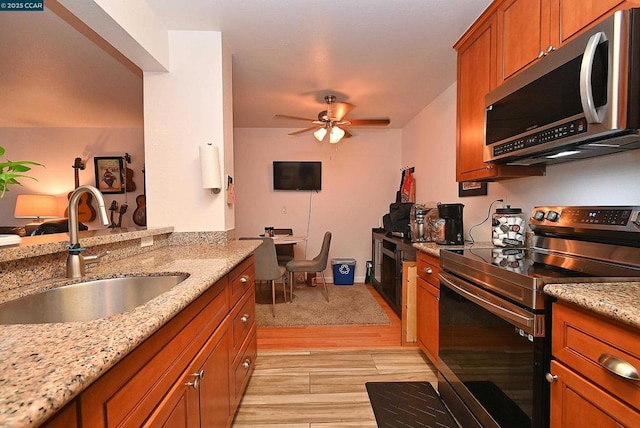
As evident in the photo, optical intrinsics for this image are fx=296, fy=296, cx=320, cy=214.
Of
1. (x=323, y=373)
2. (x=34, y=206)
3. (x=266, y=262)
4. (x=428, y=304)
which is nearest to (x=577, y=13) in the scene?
(x=428, y=304)

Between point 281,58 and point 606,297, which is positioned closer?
point 606,297

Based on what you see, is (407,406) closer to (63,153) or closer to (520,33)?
(520,33)

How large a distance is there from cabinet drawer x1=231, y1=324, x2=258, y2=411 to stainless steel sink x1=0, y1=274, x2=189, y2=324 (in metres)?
0.61

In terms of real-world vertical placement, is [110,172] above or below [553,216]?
above

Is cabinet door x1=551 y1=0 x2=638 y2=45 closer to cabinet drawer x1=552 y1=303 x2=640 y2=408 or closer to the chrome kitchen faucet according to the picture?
cabinet drawer x1=552 y1=303 x2=640 y2=408

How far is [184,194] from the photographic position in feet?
7.00

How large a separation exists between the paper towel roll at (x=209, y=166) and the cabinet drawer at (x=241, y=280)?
581 millimetres

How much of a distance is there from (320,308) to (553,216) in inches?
95.1

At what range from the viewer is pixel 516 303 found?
1.12m

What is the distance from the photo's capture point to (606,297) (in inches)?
33.0

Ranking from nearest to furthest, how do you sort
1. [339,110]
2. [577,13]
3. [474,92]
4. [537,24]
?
[577,13] < [537,24] < [474,92] < [339,110]

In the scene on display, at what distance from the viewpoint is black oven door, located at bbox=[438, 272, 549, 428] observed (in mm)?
1042

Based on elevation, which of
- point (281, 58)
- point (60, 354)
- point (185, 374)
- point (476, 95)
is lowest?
point (185, 374)

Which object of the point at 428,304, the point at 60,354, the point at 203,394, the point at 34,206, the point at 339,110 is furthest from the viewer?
the point at 34,206
